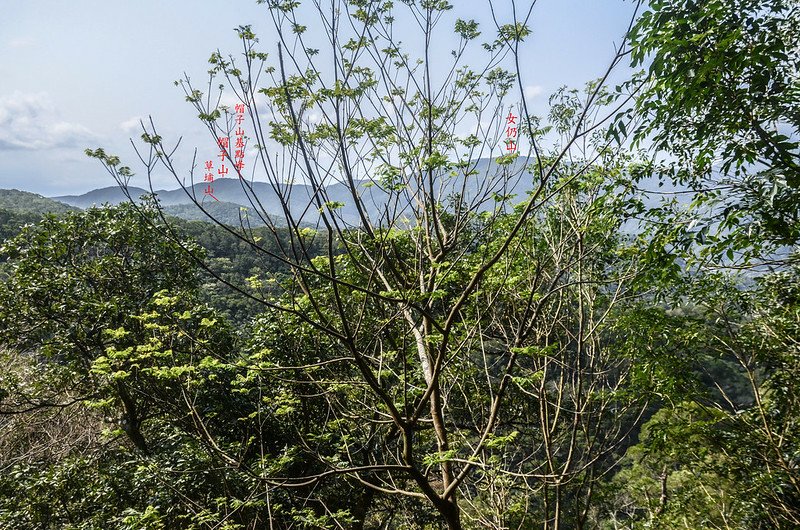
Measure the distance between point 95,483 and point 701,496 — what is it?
8397 millimetres

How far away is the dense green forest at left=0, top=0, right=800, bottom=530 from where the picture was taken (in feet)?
7.98

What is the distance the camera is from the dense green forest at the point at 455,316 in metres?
2.43

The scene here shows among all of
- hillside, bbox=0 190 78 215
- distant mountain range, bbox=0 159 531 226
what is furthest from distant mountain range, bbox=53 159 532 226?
hillside, bbox=0 190 78 215

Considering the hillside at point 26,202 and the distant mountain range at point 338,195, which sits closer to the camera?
the distant mountain range at point 338,195

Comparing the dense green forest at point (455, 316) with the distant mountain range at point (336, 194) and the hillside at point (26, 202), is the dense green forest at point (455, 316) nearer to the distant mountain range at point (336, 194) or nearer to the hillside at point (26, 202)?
the distant mountain range at point (336, 194)

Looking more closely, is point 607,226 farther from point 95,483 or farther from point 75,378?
point 75,378

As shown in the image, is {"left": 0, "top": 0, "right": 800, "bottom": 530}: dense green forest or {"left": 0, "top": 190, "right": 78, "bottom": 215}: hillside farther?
{"left": 0, "top": 190, "right": 78, "bottom": 215}: hillside

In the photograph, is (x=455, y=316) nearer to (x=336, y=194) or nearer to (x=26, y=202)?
(x=336, y=194)

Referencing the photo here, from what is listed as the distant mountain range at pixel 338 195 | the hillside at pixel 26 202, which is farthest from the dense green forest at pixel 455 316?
the hillside at pixel 26 202

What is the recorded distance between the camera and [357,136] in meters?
2.75

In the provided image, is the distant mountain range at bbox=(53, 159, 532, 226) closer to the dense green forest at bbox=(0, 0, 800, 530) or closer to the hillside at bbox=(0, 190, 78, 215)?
the dense green forest at bbox=(0, 0, 800, 530)

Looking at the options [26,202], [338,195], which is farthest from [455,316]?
[26,202]

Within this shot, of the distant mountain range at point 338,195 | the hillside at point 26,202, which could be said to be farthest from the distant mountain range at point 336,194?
the hillside at point 26,202

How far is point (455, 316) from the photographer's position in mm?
2305
